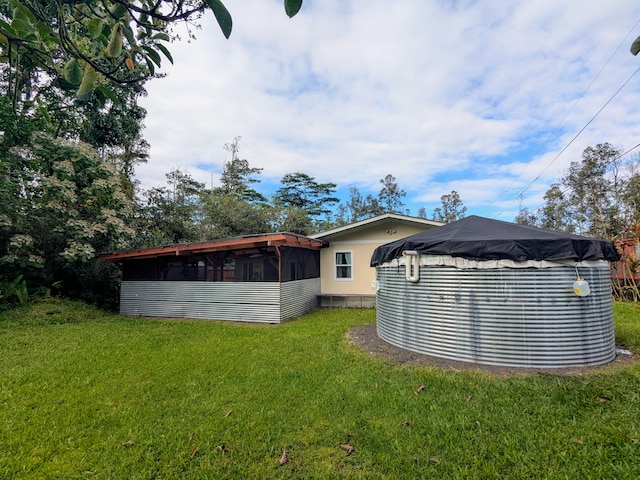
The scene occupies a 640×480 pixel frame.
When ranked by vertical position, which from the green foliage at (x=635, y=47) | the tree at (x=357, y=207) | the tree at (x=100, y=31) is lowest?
the green foliage at (x=635, y=47)

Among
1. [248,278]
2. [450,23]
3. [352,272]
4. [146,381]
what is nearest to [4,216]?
[248,278]

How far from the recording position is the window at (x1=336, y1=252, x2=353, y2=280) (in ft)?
35.8

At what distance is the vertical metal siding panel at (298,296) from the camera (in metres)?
8.30

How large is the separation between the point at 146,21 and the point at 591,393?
185 inches

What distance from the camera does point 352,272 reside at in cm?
1084

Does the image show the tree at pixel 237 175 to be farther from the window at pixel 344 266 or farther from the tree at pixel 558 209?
the tree at pixel 558 209

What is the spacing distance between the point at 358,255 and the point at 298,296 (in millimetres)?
2801

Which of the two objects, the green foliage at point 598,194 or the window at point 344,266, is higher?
the green foliage at point 598,194

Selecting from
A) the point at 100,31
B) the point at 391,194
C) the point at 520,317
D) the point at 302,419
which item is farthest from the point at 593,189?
the point at 100,31

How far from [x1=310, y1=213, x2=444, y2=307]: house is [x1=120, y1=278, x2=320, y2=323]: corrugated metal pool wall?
99 centimetres

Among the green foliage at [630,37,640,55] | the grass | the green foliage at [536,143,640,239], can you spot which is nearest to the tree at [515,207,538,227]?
the green foliage at [536,143,640,239]

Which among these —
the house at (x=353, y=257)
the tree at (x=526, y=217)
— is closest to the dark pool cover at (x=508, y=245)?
the house at (x=353, y=257)

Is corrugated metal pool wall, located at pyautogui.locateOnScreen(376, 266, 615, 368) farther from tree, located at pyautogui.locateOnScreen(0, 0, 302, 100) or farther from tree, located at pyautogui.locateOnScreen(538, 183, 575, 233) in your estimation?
tree, located at pyautogui.locateOnScreen(538, 183, 575, 233)

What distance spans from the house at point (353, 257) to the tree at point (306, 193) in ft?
53.9
